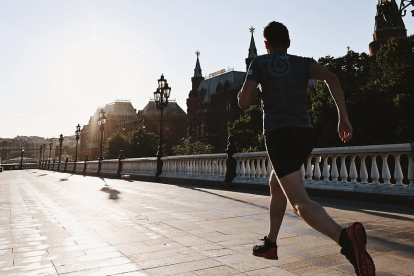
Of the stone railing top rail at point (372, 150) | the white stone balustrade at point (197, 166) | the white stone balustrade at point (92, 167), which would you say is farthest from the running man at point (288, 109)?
the white stone balustrade at point (92, 167)

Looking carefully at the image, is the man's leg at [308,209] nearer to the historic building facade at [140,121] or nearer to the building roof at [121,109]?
the historic building facade at [140,121]

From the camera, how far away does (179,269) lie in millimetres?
3000

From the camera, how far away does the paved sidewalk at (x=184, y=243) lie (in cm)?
302

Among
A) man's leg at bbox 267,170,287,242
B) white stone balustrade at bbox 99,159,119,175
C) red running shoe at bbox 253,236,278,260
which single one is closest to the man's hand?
man's leg at bbox 267,170,287,242

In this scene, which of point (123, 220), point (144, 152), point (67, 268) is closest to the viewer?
point (67, 268)

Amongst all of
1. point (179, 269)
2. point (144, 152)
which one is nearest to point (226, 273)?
point (179, 269)

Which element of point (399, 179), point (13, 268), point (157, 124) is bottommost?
point (13, 268)

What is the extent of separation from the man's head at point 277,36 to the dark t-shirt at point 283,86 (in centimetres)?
14

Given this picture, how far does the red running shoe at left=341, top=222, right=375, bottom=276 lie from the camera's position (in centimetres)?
218

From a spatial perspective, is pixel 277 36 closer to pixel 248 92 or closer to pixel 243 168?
pixel 248 92

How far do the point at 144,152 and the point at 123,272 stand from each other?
6765cm

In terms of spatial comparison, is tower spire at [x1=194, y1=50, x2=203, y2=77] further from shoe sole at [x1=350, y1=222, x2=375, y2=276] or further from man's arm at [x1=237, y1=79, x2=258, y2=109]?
shoe sole at [x1=350, y1=222, x2=375, y2=276]

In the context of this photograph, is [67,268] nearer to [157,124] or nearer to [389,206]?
[389,206]

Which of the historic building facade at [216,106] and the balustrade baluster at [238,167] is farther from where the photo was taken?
the historic building facade at [216,106]
